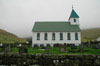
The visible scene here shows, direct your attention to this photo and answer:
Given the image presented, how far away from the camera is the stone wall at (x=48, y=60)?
5.41 metres

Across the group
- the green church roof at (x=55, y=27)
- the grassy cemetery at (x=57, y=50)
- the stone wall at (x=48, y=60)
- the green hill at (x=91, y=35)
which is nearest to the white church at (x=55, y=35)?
the green church roof at (x=55, y=27)

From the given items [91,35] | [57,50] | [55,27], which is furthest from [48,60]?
[91,35]

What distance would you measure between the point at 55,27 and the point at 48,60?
25.2 meters

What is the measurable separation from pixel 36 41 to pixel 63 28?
358 inches

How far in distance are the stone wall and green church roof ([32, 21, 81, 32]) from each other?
23.2 meters

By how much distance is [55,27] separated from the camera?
30.4 meters

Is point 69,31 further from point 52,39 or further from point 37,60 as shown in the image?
point 37,60

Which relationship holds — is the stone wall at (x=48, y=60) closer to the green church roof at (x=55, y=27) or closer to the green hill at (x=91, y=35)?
the green church roof at (x=55, y=27)

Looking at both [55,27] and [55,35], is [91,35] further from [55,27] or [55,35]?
[55,35]

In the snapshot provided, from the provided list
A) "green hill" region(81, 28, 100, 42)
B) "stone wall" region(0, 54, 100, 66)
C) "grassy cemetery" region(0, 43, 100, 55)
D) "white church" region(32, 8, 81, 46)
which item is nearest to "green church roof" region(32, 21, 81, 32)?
"white church" region(32, 8, 81, 46)

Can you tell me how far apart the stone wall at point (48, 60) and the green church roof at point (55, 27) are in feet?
76.1

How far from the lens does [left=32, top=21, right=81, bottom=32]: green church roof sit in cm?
2893

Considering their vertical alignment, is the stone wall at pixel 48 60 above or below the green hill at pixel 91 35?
below

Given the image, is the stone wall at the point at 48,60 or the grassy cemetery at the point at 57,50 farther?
the grassy cemetery at the point at 57,50
